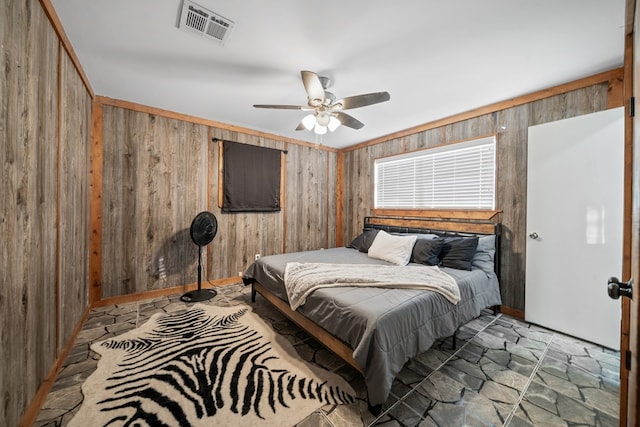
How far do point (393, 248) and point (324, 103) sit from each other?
195cm

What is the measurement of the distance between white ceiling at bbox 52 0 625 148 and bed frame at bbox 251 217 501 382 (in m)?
1.60

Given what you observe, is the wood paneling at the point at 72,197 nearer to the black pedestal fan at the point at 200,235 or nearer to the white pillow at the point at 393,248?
the black pedestal fan at the point at 200,235

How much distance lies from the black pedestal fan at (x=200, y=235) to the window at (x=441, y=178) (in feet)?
9.58

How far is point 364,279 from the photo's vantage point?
84.1 inches

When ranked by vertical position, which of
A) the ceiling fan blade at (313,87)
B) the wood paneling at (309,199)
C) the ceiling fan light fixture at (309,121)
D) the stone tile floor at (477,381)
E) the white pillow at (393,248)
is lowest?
the stone tile floor at (477,381)

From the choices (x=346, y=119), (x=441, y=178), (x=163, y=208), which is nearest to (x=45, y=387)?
(x=163, y=208)

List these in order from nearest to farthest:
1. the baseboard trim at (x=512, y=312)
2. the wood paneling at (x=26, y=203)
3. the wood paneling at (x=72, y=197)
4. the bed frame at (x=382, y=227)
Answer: the wood paneling at (x=26, y=203), the bed frame at (x=382, y=227), the wood paneling at (x=72, y=197), the baseboard trim at (x=512, y=312)

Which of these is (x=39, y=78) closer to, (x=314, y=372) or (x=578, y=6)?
(x=314, y=372)

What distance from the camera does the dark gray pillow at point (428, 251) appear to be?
2889 millimetres

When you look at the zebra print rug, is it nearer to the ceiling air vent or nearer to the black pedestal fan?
the black pedestal fan

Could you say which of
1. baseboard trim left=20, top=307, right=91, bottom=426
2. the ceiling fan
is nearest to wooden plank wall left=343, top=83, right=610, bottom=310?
the ceiling fan

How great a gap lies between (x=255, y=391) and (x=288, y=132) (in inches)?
148

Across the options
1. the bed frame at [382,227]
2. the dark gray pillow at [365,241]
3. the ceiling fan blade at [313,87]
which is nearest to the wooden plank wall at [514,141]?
the bed frame at [382,227]

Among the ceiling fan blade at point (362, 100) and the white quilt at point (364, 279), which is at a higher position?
the ceiling fan blade at point (362, 100)
